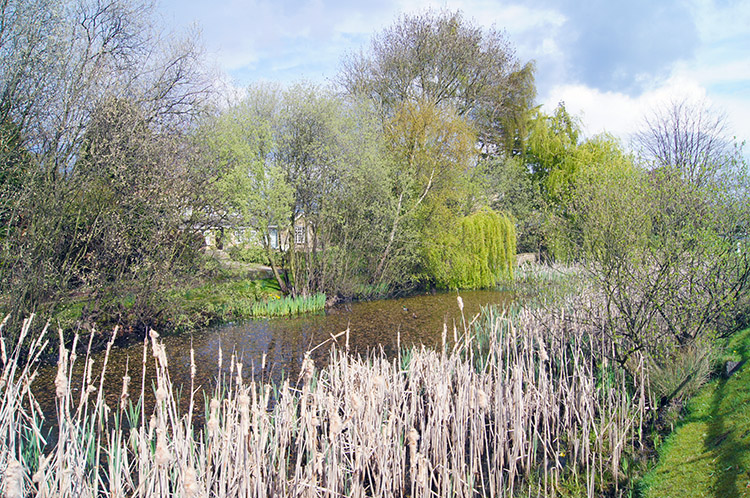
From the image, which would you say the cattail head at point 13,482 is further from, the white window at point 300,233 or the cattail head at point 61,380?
the white window at point 300,233

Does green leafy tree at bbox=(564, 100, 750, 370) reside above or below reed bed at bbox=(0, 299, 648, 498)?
above

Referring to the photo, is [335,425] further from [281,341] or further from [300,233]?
[300,233]

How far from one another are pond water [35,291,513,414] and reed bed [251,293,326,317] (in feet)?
1.42

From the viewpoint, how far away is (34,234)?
8.70m

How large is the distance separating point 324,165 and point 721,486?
1342 centimetres

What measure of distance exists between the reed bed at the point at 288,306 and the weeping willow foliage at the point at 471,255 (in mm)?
5742

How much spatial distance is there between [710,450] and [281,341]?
7.98m

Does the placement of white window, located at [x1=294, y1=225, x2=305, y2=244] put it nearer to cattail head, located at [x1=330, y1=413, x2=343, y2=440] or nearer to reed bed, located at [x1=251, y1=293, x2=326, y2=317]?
reed bed, located at [x1=251, y1=293, x2=326, y2=317]

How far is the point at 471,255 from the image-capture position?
764 inches

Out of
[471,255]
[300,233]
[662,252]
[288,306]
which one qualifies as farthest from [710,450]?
[471,255]

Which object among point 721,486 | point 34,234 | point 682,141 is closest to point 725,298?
point 721,486

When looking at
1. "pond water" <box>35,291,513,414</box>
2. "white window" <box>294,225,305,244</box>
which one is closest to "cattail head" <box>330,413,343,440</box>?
"pond water" <box>35,291,513,414</box>

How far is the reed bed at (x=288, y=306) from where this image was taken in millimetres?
13812

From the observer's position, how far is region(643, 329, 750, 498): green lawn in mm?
Result: 4008
